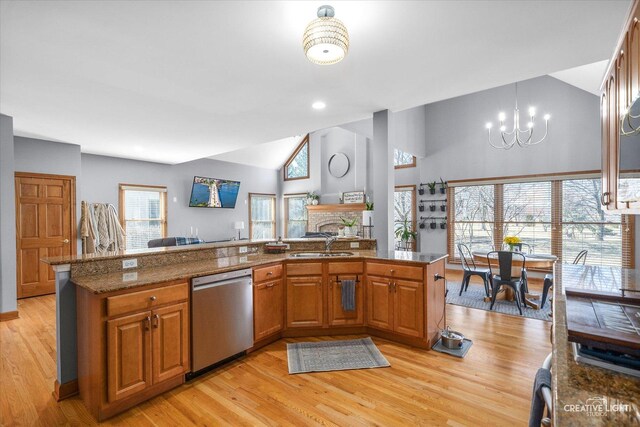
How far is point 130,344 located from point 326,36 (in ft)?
7.83

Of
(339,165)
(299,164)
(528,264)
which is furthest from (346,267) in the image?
(299,164)

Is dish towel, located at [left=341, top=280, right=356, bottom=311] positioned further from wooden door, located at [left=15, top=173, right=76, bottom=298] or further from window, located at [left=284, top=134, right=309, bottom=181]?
window, located at [left=284, top=134, right=309, bottom=181]

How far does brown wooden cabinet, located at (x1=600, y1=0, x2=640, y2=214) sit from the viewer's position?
122 cm

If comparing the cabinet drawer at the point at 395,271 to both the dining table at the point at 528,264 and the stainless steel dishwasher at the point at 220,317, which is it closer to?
the stainless steel dishwasher at the point at 220,317

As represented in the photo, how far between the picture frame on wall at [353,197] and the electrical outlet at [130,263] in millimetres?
6398

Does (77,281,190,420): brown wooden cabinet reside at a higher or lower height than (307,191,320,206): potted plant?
lower

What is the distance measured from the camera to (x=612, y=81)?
160 centimetres

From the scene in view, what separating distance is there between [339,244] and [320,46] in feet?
8.46

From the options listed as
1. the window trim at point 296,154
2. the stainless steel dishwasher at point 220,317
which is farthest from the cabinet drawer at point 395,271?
the window trim at point 296,154

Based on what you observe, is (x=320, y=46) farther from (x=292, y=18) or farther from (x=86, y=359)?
(x=86, y=359)

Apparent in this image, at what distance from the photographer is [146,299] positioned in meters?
2.16

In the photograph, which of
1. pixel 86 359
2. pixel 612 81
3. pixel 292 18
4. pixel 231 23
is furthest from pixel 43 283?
pixel 612 81

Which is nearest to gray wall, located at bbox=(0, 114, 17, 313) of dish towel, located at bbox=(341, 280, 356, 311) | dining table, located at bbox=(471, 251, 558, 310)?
dish towel, located at bbox=(341, 280, 356, 311)

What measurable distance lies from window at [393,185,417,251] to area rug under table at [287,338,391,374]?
16.1 feet
